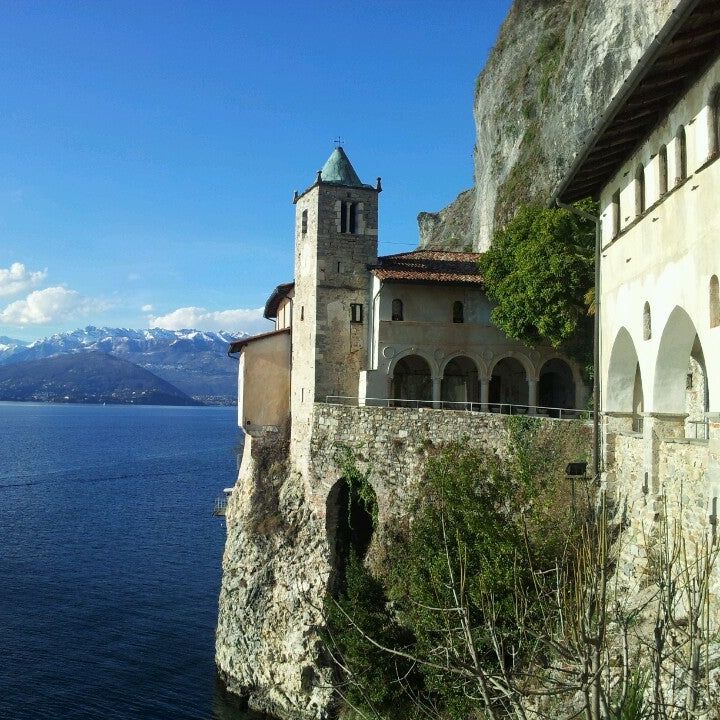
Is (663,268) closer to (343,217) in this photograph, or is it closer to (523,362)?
(523,362)

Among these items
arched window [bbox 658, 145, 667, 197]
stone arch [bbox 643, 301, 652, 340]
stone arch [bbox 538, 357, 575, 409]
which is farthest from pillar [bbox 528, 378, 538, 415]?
arched window [bbox 658, 145, 667, 197]

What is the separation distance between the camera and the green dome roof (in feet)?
108

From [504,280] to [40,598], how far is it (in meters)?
28.4

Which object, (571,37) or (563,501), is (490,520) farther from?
(571,37)

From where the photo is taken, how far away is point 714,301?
1233 centimetres

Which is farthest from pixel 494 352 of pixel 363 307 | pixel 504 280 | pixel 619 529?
pixel 619 529

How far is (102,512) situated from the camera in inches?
2373

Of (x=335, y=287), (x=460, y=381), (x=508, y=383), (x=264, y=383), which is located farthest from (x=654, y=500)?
(x=264, y=383)

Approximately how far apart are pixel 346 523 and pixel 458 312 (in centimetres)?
1086

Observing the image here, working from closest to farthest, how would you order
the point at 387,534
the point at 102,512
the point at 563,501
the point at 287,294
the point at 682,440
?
the point at 682,440 → the point at 563,501 → the point at 387,534 → the point at 287,294 → the point at 102,512

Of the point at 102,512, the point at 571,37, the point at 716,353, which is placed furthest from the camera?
the point at 102,512

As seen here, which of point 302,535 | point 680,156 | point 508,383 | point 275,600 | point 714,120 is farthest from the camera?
point 508,383

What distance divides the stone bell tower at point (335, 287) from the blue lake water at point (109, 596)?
1145 centimetres

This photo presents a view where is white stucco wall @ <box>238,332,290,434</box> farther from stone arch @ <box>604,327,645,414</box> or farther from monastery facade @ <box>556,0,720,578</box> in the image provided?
stone arch @ <box>604,327,645,414</box>
